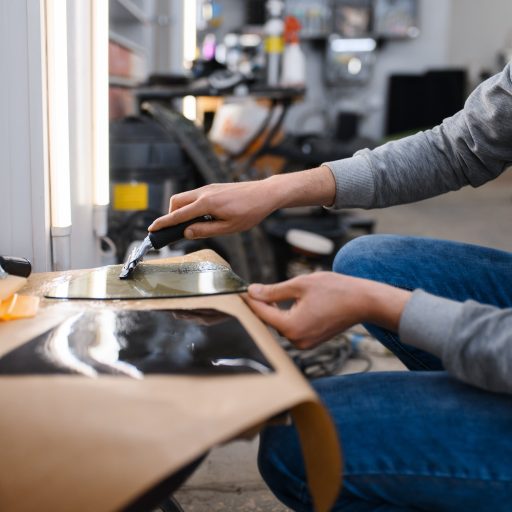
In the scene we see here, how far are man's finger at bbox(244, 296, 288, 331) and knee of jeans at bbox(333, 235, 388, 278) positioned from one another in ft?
1.03

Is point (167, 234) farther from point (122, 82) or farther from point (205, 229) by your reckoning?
point (122, 82)

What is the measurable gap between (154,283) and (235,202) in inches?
6.3

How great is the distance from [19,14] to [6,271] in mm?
445

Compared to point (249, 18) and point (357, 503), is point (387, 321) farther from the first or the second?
point (249, 18)

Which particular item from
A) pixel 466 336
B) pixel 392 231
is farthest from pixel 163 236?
pixel 392 231

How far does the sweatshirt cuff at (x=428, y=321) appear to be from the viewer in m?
0.69

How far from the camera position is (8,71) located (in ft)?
3.55

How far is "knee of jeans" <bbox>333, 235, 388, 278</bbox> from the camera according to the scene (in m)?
1.08

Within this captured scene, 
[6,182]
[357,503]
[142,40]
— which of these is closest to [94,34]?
[6,182]

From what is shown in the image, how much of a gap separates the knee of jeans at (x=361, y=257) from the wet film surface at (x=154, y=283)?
0.73ft

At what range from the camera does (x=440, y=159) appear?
3.73ft

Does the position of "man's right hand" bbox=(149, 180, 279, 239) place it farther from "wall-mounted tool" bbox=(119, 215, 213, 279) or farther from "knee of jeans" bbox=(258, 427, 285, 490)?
"knee of jeans" bbox=(258, 427, 285, 490)

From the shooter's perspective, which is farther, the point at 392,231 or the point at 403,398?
the point at 392,231

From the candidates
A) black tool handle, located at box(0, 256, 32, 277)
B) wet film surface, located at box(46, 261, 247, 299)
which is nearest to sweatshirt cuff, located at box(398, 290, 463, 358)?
wet film surface, located at box(46, 261, 247, 299)
